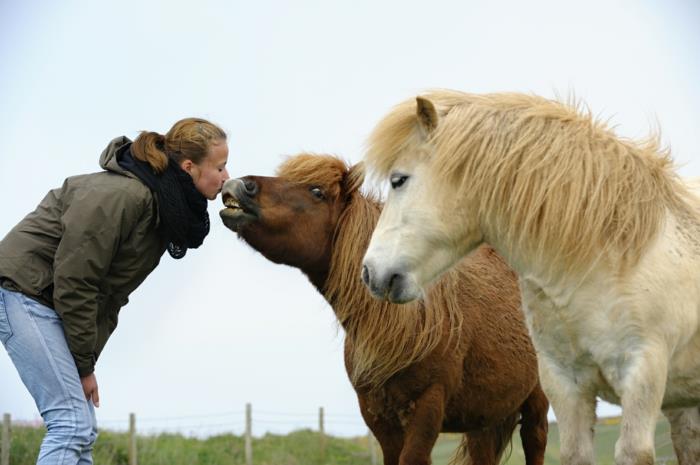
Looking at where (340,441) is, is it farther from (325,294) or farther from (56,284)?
(56,284)

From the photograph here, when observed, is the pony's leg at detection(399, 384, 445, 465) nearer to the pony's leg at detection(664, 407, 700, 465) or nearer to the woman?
the pony's leg at detection(664, 407, 700, 465)

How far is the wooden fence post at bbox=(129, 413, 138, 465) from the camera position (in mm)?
14873

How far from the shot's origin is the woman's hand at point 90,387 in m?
4.82

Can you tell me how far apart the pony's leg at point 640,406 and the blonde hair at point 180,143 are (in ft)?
8.30

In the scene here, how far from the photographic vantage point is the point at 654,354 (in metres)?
4.00

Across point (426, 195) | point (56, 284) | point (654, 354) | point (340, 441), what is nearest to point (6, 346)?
point (56, 284)

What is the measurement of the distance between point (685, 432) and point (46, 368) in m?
3.88

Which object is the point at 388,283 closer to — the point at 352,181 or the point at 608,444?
the point at 352,181

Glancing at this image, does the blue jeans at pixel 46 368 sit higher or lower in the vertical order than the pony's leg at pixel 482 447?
higher

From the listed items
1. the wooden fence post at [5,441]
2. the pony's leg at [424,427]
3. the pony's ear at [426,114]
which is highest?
the pony's ear at [426,114]

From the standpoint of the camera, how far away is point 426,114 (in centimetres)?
429

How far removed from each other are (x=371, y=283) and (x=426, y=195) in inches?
19.1

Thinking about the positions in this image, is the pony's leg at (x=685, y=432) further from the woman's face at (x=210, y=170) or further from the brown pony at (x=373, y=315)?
the woman's face at (x=210, y=170)

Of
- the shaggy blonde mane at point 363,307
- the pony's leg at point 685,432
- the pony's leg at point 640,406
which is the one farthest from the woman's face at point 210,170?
the pony's leg at point 685,432
